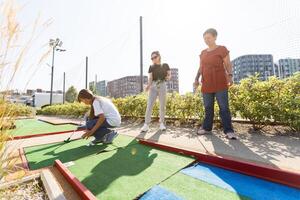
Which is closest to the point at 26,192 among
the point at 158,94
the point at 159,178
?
the point at 159,178

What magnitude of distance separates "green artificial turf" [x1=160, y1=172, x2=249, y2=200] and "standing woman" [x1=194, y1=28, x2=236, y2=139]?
1.76 meters

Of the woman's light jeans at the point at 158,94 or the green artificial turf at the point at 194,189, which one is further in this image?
the woman's light jeans at the point at 158,94

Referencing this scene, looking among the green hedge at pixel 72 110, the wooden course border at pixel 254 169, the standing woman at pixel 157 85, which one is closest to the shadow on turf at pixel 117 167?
the wooden course border at pixel 254 169

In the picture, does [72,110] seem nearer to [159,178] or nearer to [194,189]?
[159,178]

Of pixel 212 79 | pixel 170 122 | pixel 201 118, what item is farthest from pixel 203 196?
pixel 170 122

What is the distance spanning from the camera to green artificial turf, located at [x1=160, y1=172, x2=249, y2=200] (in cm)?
135

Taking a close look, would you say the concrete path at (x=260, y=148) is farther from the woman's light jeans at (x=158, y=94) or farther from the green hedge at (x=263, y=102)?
the woman's light jeans at (x=158, y=94)

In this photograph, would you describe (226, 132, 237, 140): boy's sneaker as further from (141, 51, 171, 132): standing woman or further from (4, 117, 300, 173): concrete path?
(141, 51, 171, 132): standing woman

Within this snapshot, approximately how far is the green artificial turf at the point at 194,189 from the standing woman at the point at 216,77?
1.76 meters

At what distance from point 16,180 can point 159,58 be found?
139 inches

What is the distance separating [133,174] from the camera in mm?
1790

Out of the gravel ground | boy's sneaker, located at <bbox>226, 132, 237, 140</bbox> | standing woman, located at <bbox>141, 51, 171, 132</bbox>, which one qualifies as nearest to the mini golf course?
the gravel ground

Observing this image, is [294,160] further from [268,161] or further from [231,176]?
[231,176]

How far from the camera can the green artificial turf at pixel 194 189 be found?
1351 millimetres
